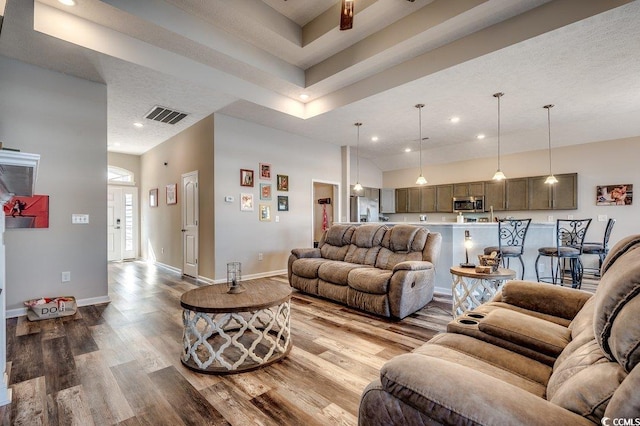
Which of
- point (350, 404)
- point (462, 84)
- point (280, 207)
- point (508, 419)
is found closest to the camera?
point (508, 419)

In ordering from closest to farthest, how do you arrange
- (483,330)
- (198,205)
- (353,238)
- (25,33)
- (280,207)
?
1. (483,330)
2. (25,33)
3. (353,238)
4. (198,205)
5. (280,207)

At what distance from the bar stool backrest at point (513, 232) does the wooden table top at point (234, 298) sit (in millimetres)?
3517

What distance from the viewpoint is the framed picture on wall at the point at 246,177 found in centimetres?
555

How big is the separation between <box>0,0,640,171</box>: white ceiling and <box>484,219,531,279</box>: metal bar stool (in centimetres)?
186

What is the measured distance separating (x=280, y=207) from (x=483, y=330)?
4877 millimetres

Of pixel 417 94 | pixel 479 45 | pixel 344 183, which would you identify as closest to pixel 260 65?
pixel 417 94

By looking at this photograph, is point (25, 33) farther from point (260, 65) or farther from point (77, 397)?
point (77, 397)

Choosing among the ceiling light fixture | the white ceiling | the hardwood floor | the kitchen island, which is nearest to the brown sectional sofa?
the hardwood floor

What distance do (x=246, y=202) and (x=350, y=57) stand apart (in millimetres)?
3058

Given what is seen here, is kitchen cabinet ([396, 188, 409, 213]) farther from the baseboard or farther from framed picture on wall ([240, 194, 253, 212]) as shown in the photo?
the baseboard

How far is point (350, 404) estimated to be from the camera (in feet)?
6.19

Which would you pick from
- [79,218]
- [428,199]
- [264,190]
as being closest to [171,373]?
[79,218]

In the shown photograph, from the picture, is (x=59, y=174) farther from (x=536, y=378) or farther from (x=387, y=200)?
(x=387, y=200)

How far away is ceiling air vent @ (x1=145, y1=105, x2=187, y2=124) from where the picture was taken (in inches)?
198
